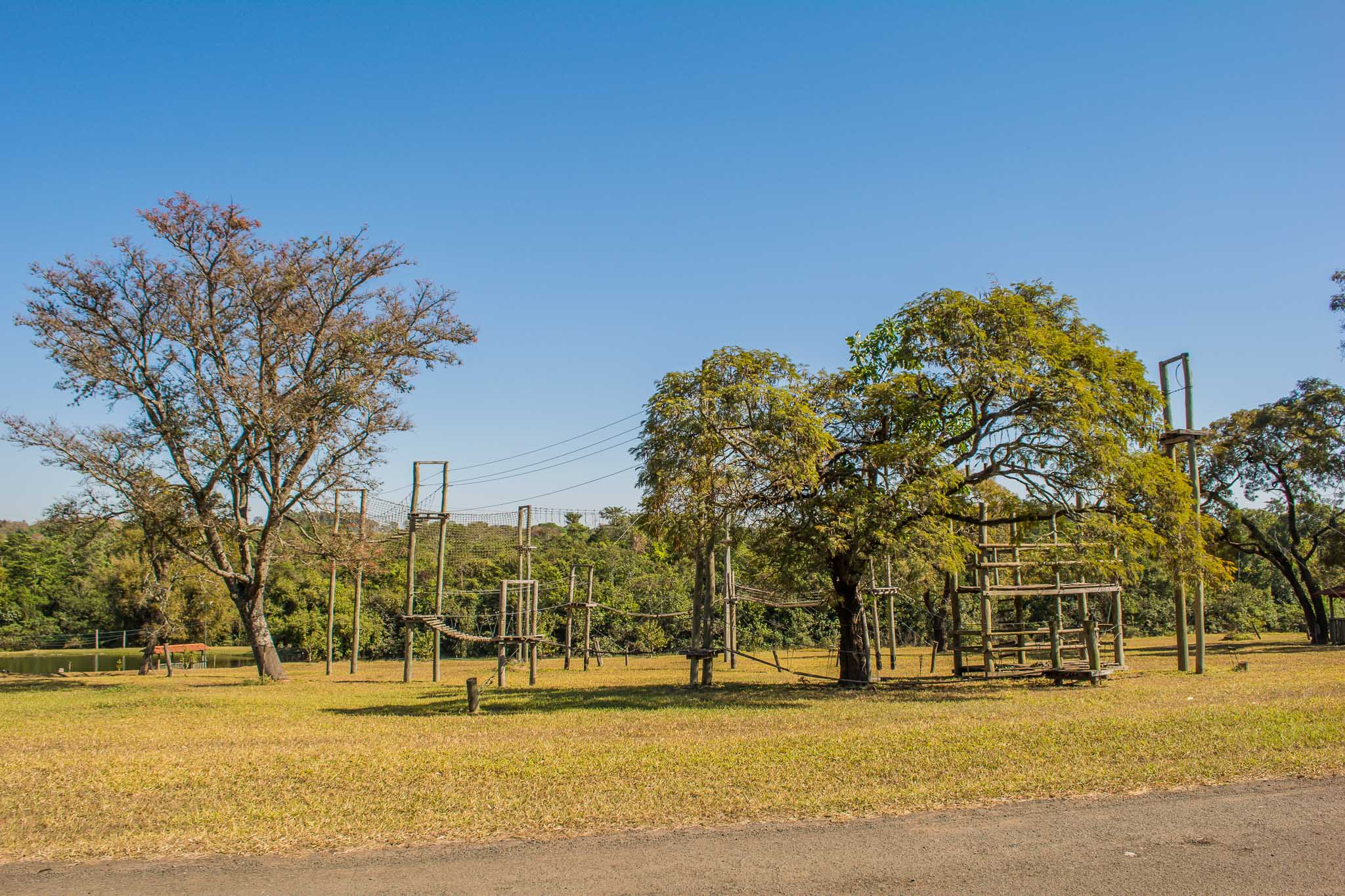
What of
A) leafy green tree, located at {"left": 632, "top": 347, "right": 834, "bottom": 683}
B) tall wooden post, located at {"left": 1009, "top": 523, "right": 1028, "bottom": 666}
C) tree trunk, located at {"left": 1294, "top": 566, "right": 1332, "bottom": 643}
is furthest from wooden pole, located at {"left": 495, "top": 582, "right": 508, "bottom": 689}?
tree trunk, located at {"left": 1294, "top": 566, "right": 1332, "bottom": 643}

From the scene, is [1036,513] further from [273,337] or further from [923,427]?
[273,337]

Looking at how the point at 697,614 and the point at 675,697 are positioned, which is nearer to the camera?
the point at 675,697

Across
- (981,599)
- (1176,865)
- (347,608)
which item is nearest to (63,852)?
(1176,865)

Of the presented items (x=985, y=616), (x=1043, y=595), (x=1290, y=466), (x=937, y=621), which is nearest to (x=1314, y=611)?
(x=1290, y=466)

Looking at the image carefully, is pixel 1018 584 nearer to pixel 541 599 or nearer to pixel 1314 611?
pixel 1314 611

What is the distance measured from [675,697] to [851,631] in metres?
4.31

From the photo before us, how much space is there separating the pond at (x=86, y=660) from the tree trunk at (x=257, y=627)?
476 inches

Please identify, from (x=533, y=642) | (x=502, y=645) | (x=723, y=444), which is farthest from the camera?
(x=533, y=642)

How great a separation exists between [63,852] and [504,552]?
88.3 ft

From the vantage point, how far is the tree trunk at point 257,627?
27.4 meters

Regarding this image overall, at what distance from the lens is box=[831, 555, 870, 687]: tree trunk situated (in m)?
20.0

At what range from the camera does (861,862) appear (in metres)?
6.67

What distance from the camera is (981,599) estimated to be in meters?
22.0

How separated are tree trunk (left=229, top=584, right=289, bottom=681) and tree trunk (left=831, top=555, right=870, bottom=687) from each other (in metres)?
16.8
